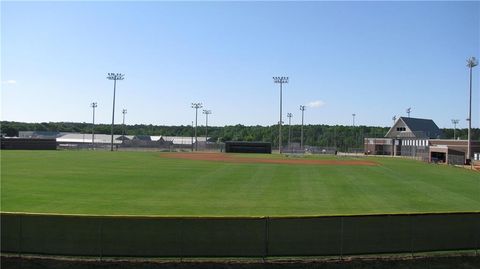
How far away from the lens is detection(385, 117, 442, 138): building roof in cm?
11226

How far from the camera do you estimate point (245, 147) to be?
9481 cm

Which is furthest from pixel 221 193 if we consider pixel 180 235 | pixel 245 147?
pixel 245 147

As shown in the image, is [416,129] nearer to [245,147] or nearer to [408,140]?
[408,140]

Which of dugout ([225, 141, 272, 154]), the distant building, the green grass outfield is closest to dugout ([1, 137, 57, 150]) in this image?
dugout ([225, 141, 272, 154])

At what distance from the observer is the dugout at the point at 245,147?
94000mm

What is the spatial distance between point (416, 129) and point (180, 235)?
112496 millimetres

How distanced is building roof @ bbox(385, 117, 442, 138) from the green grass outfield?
3000 inches

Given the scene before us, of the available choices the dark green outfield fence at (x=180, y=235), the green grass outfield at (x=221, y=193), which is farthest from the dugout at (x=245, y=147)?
the dark green outfield fence at (x=180, y=235)

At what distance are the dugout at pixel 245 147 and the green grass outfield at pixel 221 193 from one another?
53209 mm

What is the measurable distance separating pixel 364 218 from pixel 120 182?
22.6 m

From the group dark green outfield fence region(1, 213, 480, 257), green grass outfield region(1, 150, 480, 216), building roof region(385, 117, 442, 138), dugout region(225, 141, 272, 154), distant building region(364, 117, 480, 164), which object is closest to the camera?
dark green outfield fence region(1, 213, 480, 257)

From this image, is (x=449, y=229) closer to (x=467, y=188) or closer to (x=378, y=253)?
(x=378, y=253)

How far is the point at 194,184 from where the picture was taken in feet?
106

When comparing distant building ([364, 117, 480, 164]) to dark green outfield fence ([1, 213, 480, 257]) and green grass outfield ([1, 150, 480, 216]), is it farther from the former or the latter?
dark green outfield fence ([1, 213, 480, 257])
